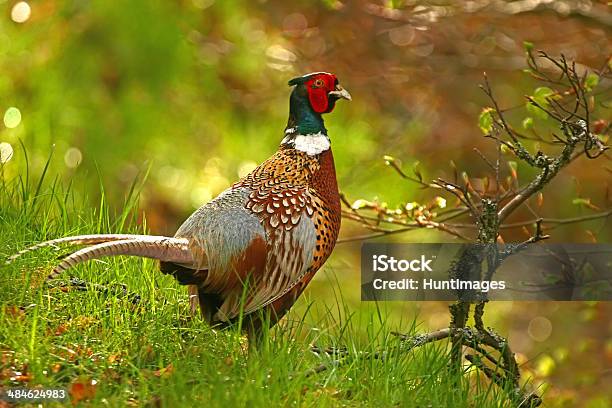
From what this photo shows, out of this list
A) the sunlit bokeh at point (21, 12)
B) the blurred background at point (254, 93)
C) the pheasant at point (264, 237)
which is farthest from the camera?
the sunlit bokeh at point (21, 12)

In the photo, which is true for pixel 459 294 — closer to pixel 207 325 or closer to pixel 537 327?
pixel 207 325

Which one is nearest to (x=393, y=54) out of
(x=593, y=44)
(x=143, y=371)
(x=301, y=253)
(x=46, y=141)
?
(x=593, y=44)

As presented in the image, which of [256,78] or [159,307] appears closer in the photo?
[159,307]

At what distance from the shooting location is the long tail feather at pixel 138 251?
12.6 ft

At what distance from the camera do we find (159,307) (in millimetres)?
4449

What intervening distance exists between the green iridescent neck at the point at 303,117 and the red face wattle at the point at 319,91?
0.07ft

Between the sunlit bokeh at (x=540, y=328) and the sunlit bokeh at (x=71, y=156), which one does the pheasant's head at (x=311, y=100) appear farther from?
the sunlit bokeh at (x=540, y=328)

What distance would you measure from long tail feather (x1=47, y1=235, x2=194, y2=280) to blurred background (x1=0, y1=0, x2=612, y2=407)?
503 centimetres

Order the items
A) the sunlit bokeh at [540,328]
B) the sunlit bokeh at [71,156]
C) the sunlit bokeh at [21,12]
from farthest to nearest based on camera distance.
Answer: the sunlit bokeh at [540,328]
the sunlit bokeh at [21,12]
the sunlit bokeh at [71,156]

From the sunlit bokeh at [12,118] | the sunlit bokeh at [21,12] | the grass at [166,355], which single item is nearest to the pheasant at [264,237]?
the grass at [166,355]

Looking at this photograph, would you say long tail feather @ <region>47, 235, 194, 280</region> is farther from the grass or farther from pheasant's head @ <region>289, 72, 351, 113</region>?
pheasant's head @ <region>289, 72, 351, 113</region>

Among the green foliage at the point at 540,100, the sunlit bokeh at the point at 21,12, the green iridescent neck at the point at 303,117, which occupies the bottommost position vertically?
the green iridescent neck at the point at 303,117

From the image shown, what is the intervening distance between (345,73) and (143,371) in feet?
23.9

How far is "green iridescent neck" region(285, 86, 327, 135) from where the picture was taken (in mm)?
4707
